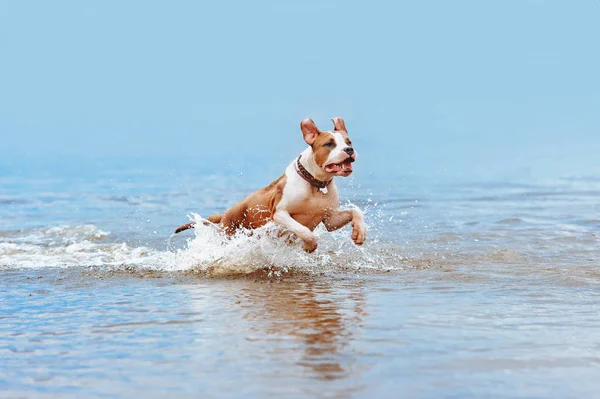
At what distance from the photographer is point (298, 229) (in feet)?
26.5

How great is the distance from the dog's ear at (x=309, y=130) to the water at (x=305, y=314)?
1297 mm

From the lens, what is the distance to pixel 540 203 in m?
19.3

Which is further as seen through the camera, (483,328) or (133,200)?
(133,200)

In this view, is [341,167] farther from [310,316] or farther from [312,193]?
[310,316]

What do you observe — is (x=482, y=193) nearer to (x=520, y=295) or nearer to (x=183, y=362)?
(x=520, y=295)

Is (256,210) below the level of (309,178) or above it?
below

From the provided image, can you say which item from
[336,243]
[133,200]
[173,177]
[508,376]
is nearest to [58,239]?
[336,243]

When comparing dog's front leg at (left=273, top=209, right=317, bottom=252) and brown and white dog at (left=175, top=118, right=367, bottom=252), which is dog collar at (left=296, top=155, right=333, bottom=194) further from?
dog's front leg at (left=273, top=209, right=317, bottom=252)

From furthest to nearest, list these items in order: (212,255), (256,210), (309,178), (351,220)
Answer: (212,255)
(256,210)
(351,220)
(309,178)

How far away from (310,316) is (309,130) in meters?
2.42

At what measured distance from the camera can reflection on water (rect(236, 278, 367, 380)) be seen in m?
4.73

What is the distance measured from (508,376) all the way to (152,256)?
697 centimetres

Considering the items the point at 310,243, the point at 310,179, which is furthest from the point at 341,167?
the point at 310,243

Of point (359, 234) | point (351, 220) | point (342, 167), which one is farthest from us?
point (351, 220)
